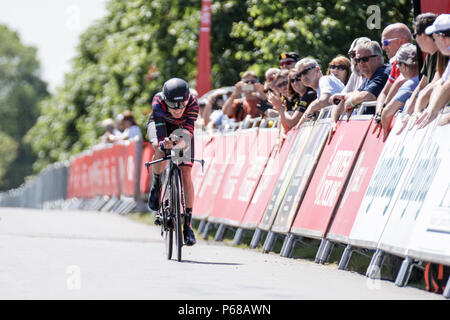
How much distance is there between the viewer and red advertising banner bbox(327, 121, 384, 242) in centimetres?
1124

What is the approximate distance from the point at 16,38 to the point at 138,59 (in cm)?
9758

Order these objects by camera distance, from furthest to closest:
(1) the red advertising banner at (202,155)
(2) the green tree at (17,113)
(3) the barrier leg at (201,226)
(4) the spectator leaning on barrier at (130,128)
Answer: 1. (2) the green tree at (17,113)
2. (4) the spectator leaning on barrier at (130,128)
3. (1) the red advertising banner at (202,155)
4. (3) the barrier leg at (201,226)

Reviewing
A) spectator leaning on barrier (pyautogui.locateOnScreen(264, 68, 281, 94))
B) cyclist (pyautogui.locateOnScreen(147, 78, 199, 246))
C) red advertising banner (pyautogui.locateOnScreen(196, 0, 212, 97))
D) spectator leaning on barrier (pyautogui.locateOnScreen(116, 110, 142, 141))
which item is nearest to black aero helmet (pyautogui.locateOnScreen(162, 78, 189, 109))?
cyclist (pyautogui.locateOnScreen(147, 78, 199, 246))

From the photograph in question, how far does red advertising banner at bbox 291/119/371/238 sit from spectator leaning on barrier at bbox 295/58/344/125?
92cm

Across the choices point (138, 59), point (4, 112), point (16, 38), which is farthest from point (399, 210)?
point (16, 38)

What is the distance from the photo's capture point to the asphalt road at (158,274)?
846 cm

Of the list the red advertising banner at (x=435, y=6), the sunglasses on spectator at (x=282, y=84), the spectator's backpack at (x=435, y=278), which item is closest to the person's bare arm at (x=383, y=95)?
the red advertising banner at (x=435, y=6)

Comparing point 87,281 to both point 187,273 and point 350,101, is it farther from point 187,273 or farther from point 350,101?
point 350,101

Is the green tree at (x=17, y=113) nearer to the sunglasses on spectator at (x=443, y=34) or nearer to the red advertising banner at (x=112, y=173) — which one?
the red advertising banner at (x=112, y=173)

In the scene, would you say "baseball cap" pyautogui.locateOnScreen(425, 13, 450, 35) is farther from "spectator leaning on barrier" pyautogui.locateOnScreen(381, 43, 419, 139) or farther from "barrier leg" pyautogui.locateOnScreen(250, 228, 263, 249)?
"barrier leg" pyautogui.locateOnScreen(250, 228, 263, 249)

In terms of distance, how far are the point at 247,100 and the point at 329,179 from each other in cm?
615

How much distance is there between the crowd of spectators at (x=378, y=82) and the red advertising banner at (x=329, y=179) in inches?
11.1

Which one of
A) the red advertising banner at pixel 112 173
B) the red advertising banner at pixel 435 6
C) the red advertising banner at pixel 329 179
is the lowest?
the red advertising banner at pixel 112 173

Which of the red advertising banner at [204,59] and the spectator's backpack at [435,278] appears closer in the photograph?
the spectator's backpack at [435,278]
